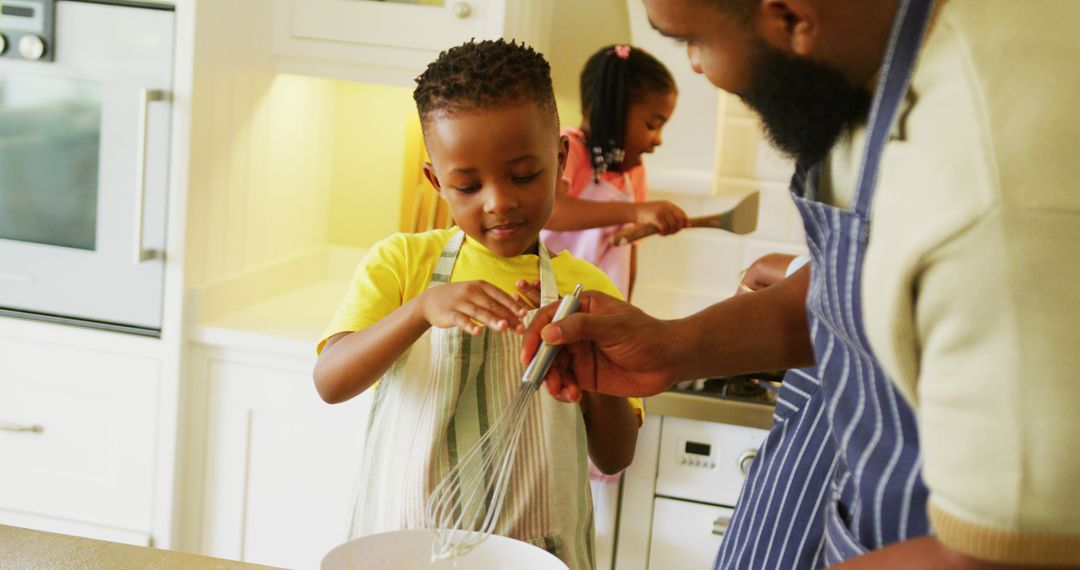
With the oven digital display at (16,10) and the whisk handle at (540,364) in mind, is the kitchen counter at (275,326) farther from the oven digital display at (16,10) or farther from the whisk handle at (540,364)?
the whisk handle at (540,364)

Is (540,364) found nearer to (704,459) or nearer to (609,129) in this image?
(704,459)

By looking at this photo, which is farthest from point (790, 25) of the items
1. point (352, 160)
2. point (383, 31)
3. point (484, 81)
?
point (352, 160)

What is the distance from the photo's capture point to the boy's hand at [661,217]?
67.6 inches

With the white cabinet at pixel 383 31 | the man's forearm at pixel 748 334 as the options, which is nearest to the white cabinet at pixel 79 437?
the white cabinet at pixel 383 31

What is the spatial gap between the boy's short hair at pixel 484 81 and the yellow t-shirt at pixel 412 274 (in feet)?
0.53

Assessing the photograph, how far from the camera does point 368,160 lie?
2355 millimetres

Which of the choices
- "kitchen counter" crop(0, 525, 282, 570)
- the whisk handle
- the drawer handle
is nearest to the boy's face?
the whisk handle

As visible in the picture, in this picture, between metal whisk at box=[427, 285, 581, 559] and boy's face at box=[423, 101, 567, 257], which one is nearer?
metal whisk at box=[427, 285, 581, 559]

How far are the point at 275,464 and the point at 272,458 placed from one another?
0.01m

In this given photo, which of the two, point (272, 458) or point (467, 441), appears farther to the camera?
point (272, 458)

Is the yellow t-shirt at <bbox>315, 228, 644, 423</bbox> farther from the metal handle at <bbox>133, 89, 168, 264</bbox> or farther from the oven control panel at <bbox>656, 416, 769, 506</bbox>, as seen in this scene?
the metal handle at <bbox>133, 89, 168, 264</bbox>

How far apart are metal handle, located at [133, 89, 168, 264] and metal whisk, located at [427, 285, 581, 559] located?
964 mm

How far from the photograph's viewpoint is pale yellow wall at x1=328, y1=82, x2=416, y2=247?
7.62 feet

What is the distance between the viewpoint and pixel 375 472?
1128 mm
